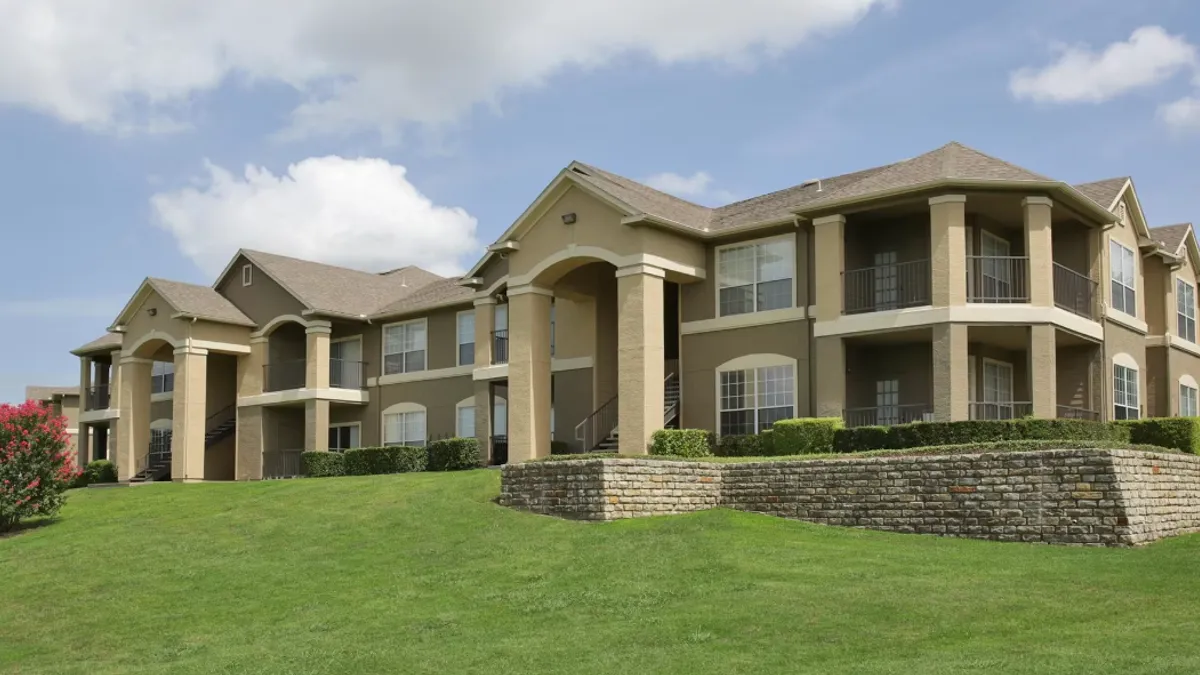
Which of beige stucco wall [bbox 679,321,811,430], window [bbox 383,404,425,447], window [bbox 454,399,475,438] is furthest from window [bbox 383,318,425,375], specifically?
beige stucco wall [bbox 679,321,811,430]

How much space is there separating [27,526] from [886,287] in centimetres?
2113

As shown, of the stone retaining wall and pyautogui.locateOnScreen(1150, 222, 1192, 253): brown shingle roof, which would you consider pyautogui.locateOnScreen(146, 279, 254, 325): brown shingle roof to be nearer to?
the stone retaining wall

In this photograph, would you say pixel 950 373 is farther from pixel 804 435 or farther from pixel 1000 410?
pixel 1000 410

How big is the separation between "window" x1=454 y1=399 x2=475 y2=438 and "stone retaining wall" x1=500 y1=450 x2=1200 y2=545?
47.8 feet

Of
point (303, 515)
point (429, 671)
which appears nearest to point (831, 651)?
point (429, 671)

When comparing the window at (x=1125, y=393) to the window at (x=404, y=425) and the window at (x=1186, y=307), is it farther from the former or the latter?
the window at (x=404, y=425)

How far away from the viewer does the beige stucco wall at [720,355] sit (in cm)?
3005

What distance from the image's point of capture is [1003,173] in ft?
92.2

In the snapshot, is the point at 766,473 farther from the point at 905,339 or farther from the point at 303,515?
the point at 303,515

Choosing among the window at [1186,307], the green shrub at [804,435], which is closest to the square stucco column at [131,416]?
the green shrub at [804,435]

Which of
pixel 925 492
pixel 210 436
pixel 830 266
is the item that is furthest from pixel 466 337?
pixel 925 492

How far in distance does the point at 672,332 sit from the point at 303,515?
11842 millimetres

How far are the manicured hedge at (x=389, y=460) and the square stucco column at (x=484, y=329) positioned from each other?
2.19 meters

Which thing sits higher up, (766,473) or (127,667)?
(766,473)
